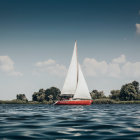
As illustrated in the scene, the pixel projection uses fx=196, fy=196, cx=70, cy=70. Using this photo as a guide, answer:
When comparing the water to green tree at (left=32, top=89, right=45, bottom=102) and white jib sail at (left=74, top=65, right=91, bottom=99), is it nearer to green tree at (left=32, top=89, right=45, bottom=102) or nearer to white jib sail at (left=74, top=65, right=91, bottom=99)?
white jib sail at (left=74, top=65, right=91, bottom=99)

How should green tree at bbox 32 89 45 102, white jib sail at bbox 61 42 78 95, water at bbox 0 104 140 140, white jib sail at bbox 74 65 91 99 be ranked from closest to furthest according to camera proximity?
water at bbox 0 104 140 140 < white jib sail at bbox 74 65 91 99 < white jib sail at bbox 61 42 78 95 < green tree at bbox 32 89 45 102

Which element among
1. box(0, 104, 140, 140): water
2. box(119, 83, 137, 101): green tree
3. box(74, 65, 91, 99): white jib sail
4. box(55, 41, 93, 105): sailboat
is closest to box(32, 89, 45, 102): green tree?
box(119, 83, 137, 101): green tree

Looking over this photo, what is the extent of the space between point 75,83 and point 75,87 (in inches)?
45.3

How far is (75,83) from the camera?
5656cm

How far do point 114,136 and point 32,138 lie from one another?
372 centimetres

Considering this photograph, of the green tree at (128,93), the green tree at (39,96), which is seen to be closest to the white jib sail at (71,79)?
the green tree at (128,93)

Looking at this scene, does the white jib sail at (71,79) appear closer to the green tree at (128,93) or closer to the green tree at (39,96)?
the green tree at (128,93)

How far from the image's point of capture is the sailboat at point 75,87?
54.4m

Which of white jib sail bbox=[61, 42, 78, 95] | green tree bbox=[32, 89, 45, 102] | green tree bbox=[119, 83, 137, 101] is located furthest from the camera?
green tree bbox=[32, 89, 45, 102]

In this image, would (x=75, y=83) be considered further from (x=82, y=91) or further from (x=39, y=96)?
(x=39, y=96)

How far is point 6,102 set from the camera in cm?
10750

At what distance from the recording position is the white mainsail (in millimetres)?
54344

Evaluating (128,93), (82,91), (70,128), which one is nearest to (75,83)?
(82,91)

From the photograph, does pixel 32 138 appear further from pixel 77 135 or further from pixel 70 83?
pixel 70 83
